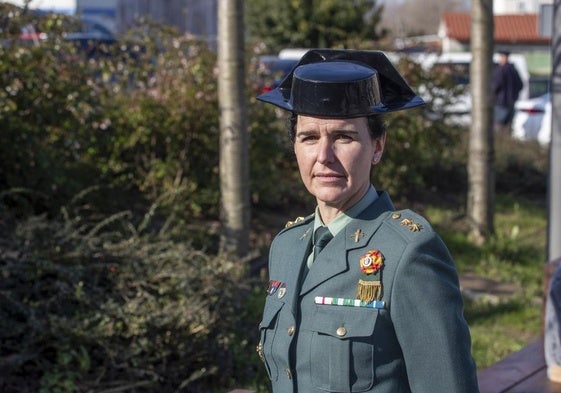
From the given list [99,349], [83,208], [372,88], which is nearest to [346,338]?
[372,88]

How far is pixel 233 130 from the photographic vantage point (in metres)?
6.55

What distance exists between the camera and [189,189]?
7.46 meters

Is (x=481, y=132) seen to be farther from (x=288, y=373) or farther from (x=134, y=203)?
(x=288, y=373)

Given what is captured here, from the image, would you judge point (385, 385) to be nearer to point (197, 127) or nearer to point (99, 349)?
point (99, 349)

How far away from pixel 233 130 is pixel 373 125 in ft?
13.9

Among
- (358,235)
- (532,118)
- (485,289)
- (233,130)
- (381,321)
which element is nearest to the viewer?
(381,321)

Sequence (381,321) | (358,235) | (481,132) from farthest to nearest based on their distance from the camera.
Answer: (481,132) < (358,235) < (381,321)

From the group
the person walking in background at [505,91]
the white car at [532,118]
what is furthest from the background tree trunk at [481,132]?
the white car at [532,118]

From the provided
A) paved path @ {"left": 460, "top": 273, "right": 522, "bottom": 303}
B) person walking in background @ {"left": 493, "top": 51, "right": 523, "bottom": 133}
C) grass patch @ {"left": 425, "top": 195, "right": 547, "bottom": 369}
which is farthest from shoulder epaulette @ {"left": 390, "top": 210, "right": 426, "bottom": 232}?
person walking in background @ {"left": 493, "top": 51, "right": 523, "bottom": 133}

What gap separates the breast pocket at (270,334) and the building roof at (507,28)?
40162mm

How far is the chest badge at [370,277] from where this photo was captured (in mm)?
2234

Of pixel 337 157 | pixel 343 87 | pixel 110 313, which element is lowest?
pixel 110 313

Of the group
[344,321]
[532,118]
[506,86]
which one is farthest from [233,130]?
[532,118]

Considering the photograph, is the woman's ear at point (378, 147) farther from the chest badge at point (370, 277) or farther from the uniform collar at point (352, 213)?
the chest badge at point (370, 277)
